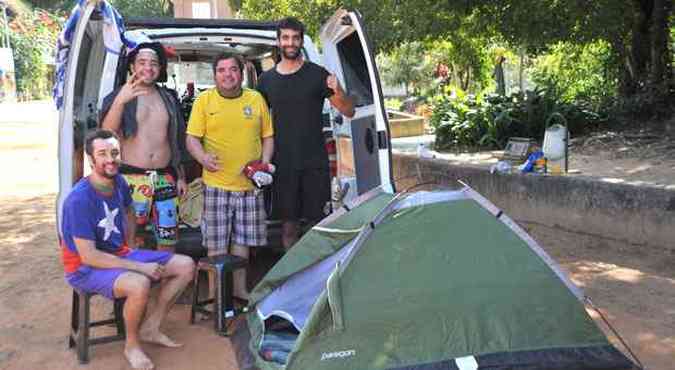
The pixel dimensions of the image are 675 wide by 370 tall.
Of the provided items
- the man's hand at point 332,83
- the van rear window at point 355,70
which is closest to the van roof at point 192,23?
the van rear window at point 355,70

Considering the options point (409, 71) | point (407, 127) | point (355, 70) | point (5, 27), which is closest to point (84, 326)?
point (355, 70)

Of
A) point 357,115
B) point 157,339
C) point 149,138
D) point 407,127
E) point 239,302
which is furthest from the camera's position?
point 407,127

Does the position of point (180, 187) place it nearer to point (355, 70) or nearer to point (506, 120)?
point (355, 70)

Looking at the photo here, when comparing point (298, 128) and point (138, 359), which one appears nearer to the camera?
point (138, 359)

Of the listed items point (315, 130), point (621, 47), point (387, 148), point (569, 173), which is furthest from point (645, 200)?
point (621, 47)

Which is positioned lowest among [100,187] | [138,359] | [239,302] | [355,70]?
[138,359]

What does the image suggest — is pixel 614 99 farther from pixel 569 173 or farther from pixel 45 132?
pixel 45 132

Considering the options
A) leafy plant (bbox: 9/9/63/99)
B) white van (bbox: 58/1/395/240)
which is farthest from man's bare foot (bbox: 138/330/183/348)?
leafy plant (bbox: 9/9/63/99)

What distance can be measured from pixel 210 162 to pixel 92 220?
876mm

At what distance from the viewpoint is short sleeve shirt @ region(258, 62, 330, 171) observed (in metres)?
4.55

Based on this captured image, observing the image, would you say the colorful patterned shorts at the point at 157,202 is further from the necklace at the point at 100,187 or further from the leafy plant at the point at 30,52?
the leafy plant at the point at 30,52

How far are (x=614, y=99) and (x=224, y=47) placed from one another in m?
7.36

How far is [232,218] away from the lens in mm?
4535

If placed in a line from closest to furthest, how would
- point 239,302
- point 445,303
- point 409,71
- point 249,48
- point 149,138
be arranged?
point 445,303 → point 149,138 → point 239,302 → point 249,48 → point 409,71
